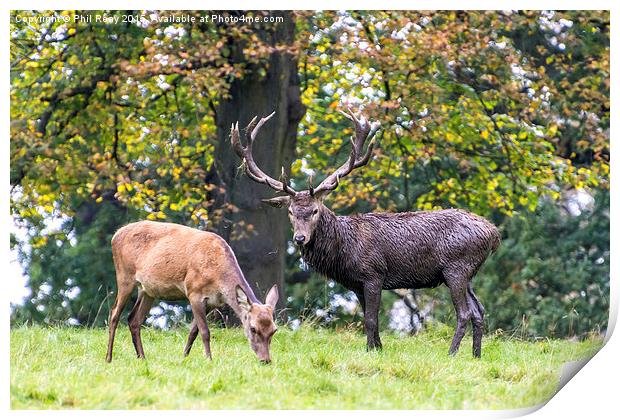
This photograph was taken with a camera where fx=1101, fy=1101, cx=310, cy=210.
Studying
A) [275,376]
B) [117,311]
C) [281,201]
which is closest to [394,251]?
[281,201]

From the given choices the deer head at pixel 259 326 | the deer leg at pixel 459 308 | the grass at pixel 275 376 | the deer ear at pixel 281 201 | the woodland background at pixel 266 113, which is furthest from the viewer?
the woodland background at pixel 266 113

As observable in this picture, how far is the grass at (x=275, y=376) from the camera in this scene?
775 centimetres

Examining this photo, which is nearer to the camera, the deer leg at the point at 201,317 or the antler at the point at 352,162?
the deer leg at the point at 201,317

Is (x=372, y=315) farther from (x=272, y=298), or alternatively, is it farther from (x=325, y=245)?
(x=272, y=298)

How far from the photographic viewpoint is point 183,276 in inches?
365

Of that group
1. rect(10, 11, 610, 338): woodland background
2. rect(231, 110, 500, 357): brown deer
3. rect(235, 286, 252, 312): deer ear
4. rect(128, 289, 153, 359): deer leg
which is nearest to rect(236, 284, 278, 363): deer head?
rect(235, 286, 252, 312): deer ear

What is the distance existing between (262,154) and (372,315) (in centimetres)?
302

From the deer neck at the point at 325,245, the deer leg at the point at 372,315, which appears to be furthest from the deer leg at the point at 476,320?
the deer neck at the point at 325,245

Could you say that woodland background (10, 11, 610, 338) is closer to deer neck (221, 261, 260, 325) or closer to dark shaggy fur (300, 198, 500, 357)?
dark shaggy fur (300, 198, 500, 357)

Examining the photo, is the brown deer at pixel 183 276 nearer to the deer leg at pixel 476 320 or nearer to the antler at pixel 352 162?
the antler at pixel 352 162
